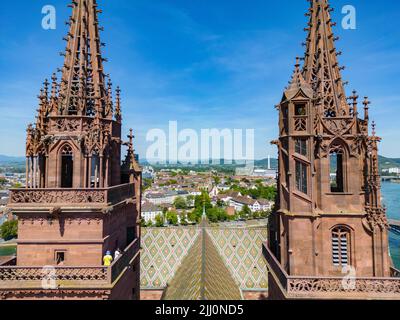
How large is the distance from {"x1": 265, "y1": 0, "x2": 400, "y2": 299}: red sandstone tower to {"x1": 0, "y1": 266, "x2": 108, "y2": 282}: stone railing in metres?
7.59

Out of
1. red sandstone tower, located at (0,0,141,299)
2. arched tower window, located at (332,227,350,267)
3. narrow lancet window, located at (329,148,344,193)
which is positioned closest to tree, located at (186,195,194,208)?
red sandstone tower, located at (0,0,141,299)

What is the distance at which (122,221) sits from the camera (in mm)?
14539

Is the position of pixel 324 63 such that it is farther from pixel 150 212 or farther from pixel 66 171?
pixel 150 212

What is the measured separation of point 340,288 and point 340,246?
2176 mm

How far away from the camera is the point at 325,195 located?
40.2ft

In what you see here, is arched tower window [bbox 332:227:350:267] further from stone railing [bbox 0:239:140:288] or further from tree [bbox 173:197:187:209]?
tree [bbox 173:197:187:209]

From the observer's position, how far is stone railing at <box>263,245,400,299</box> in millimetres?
10398

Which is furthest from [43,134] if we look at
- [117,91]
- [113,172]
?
[117,91]

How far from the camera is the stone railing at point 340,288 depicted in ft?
34.1

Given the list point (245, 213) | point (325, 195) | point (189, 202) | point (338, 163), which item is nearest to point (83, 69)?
point (325, 195)

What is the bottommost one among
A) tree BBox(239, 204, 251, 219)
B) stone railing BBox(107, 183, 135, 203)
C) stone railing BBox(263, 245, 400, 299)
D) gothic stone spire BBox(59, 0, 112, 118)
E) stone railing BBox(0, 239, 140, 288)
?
tree BBox(239, 204, 251, 219)

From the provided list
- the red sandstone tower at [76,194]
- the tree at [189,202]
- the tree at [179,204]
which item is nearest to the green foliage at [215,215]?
the tree at [179,204]

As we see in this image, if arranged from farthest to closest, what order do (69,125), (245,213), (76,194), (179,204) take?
(179,204), (245,213), (69,125), (76,194)
